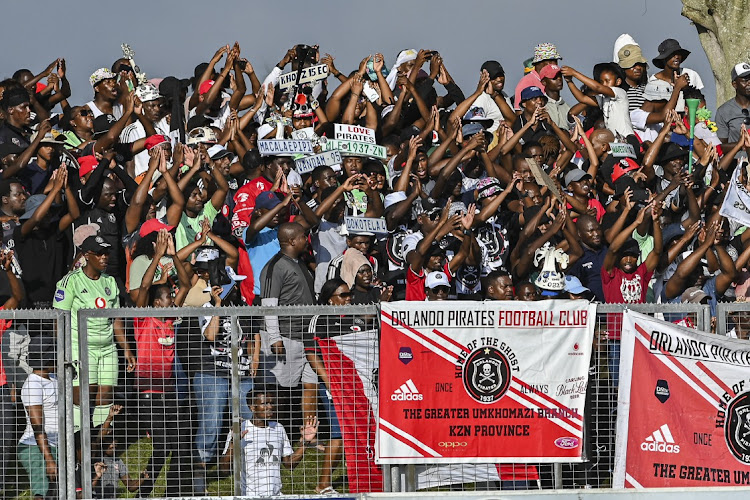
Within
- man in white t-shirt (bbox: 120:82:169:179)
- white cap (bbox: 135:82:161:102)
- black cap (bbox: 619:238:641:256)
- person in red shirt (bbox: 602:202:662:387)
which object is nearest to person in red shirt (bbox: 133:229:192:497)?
person in red shirt (bbox: 602:202:662:387)

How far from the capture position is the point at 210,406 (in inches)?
425

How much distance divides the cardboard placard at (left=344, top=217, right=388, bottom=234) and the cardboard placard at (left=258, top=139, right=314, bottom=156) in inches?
58.1

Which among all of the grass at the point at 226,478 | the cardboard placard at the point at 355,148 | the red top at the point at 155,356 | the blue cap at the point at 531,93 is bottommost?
the grass at the point at 226,478

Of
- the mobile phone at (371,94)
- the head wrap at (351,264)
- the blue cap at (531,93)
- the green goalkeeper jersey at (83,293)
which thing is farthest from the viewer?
the mobile phone at (371,94)

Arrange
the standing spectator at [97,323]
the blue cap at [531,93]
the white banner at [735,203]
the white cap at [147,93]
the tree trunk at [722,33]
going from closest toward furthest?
1. the standing spectator at [97,323]
2. the white banner at [735,203]
3. the white cap at [147,93]
4. the blue cap at [531,93]
5. the tree trunk at [722,33]

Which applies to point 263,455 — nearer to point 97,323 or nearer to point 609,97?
point 97,323

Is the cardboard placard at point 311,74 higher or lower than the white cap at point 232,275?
higher

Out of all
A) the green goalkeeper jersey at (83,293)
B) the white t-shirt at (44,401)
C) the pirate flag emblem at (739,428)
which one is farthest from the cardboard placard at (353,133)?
the pirate flag emblem at (739,428)

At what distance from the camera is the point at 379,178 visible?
49.3ft

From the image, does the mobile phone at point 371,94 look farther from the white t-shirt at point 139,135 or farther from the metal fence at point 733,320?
the metal fence at point 733,320

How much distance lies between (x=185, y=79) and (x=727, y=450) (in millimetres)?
8336

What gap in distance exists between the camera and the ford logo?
11023mm

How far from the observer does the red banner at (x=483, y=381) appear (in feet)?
35.4

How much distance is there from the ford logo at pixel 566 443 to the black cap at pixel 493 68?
7057 mm
